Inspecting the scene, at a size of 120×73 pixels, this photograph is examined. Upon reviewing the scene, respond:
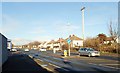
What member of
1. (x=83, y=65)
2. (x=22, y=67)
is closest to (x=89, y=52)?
(x=83, y=65)

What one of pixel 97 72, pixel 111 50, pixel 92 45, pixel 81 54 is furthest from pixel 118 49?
pixel 97 72

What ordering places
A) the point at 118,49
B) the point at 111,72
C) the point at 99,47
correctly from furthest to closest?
the point at 99,47, the point at 118,49, the point at 111,72

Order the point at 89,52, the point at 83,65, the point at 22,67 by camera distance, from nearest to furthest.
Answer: the point at 22,67
the point at 83,65
the point at 89,52

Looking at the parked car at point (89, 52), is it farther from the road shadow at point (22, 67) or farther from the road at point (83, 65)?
the road shadow at point (22, 67)

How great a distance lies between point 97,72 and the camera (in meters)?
16.5

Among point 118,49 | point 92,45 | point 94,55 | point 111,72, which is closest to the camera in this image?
point 111,72

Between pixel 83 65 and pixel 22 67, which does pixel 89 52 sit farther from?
pixel 22 67

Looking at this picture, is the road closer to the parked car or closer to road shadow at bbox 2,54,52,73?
road shadow at bbox 2,54,52,73

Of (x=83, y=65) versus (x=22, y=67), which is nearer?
(x=22, y=67)

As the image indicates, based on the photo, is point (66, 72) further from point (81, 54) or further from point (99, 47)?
point (99, 47)

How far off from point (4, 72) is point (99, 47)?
167 feet

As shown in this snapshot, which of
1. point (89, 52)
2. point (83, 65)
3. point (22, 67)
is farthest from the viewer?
A: point (89, 52)

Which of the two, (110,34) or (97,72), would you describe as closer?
(97,72)

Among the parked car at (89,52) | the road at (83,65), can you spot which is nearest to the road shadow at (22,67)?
the road at (83,65)
